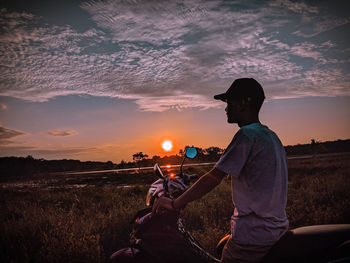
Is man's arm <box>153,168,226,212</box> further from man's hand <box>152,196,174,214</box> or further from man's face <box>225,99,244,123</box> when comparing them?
man's face <box>225,99,244,123</box>

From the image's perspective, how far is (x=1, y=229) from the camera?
5.37 meters

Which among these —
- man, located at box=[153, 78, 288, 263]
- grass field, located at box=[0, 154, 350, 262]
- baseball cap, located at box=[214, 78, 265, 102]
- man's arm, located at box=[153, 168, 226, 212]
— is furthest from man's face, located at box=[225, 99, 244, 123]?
grass field, located at box=[0, 154, 350, 262]

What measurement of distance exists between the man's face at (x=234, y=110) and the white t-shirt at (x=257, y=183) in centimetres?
24

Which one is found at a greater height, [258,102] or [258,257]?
[258,102]

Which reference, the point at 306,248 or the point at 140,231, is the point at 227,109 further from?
the point at 140,231

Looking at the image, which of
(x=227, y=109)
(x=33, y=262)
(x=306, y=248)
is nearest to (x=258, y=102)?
(x=227, y=109)

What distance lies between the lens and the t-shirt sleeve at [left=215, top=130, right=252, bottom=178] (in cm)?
169

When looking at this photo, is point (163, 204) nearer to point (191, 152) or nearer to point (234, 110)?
point (191, 152)

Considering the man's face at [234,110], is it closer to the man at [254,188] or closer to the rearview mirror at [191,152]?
the man at [254,188]

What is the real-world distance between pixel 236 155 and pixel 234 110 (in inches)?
17.4

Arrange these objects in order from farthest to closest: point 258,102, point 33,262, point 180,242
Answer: point 33,262 < point 180,242 < point 258,102

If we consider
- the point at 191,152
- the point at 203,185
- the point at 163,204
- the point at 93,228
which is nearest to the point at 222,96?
the point at 191,152

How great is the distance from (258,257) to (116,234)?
185 inches

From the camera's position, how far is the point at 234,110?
1.99 metres
